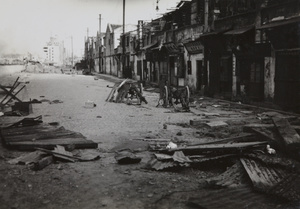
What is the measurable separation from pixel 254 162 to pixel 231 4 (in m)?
14.5

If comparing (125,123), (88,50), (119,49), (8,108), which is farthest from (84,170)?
(88,50)

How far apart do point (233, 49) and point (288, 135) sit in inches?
459

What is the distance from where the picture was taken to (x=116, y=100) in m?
17.4

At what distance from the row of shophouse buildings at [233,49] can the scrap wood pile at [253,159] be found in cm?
682

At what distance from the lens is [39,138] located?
7840 millimetres

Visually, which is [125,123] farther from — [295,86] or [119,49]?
[119,49]

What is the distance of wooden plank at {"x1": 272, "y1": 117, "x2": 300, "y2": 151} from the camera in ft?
19.5

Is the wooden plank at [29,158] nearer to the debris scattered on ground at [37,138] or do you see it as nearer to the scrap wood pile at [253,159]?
the debris scattered on ground at [37,138]

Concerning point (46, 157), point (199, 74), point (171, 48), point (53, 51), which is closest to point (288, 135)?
point (46, 157)

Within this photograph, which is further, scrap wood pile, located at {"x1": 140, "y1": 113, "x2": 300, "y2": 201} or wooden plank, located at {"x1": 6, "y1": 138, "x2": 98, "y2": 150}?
wooden plank, located at {"x1": 6, "y1": 138, "x2": 98, "y2": 150}

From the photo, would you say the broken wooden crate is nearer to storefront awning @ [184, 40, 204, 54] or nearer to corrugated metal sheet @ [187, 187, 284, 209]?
corrugated metal sheet @ [187, 187, 284, 209]

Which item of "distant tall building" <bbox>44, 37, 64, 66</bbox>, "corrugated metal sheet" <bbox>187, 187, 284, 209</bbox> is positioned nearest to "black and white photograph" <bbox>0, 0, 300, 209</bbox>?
"corrugated metal sheet" <bbox>187, 187, 284, 209</bbox>

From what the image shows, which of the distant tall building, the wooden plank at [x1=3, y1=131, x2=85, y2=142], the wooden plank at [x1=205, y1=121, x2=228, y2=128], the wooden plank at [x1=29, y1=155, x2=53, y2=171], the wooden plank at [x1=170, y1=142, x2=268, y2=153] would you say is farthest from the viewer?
the distant tall building

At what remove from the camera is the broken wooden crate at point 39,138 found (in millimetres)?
7246
